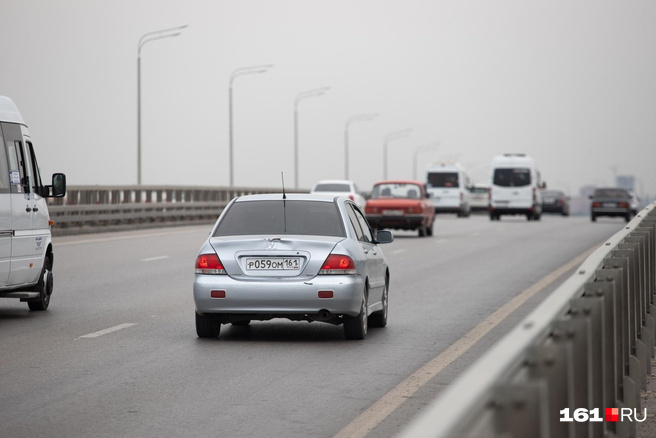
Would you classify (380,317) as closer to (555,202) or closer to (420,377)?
(420,377)

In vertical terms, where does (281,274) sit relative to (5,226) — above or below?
below

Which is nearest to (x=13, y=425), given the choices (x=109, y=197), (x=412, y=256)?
(x=412, y=256)

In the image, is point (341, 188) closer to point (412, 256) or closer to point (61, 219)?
point (61, 219)

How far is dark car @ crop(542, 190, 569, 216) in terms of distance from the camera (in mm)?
77938


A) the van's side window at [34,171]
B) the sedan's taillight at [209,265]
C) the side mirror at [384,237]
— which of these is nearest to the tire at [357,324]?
the side mirror at [384,237]

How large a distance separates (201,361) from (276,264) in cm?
148

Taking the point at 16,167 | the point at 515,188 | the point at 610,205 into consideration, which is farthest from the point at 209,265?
the point at 610,205

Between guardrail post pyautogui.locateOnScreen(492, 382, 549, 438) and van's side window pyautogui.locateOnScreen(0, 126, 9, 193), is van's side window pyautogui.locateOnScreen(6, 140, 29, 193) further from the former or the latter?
guardrail post pyautogui.locateOnScreen(492, 382, 549, 438)

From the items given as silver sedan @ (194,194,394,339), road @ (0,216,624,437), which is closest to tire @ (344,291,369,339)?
silver sedan @ (194,194,394,339)

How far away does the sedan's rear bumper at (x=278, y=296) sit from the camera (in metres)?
12.0

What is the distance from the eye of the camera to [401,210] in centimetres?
3738

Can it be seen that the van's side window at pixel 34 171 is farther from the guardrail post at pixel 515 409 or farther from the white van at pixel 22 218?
the guardrail post at pixel 515 409

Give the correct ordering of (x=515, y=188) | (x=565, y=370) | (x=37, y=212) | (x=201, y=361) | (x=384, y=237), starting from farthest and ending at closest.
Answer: (x=515, y=188), (x=37, y=212), (x=384, y=237), (x=201, y=361), (x=565, y=370)

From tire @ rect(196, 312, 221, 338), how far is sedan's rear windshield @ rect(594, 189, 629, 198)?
5034 centimetres
